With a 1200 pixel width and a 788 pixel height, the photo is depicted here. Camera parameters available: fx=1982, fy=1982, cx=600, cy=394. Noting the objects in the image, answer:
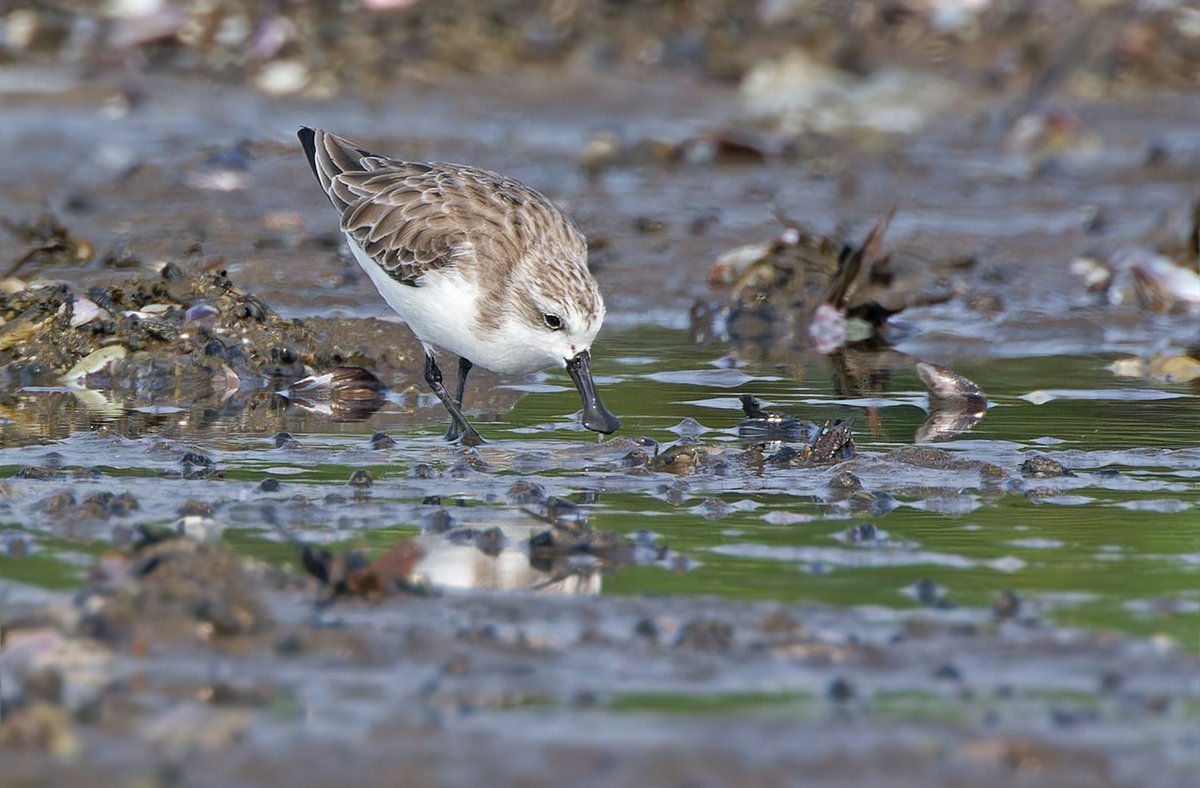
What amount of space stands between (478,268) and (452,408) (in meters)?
0.61

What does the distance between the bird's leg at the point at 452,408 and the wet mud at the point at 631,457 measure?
0.29 ft

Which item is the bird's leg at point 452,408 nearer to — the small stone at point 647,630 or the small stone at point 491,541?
the small stone at point 491,541

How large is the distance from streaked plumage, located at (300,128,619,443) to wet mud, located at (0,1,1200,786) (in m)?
0.40

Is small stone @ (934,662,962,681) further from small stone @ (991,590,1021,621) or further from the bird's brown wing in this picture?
the bird's brown wing

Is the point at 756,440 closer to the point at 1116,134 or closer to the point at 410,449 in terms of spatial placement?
the point at 410,449

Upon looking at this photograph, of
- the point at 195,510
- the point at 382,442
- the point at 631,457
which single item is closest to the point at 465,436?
the point at 382,442

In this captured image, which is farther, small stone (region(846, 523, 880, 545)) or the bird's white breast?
the bird's white breast

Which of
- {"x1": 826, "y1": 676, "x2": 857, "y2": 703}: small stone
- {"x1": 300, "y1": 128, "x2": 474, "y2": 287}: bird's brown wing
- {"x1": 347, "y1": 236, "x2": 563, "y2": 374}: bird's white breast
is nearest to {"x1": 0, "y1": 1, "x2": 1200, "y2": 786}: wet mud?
{"x1": 826, "y1": 676, "x2": 857, "y2": 703}: small stone

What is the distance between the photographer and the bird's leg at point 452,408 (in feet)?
27.2

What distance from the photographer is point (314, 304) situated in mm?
11422

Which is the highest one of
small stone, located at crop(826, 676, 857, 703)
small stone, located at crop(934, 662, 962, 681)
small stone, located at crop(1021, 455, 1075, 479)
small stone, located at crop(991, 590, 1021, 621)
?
small stone, located at crop(1021, 455, 1075, 479)

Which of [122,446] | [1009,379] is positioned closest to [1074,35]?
[1009,379]

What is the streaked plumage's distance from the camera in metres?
8.16

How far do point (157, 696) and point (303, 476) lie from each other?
270 centimetres
